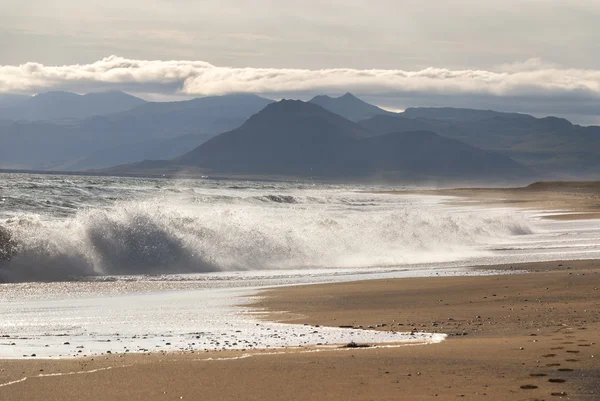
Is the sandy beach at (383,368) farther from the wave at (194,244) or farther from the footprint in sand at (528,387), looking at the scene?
the wave at (194,244)

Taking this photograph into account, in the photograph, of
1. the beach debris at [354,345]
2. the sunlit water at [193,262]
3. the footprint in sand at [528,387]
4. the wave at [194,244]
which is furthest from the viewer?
the wave at [194,244]

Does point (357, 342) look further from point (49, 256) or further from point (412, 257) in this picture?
point (412, 257)

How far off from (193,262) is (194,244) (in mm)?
1492

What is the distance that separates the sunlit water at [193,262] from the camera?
42.0 feet

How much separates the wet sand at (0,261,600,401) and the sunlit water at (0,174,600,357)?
3.52ft

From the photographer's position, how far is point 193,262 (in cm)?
2550

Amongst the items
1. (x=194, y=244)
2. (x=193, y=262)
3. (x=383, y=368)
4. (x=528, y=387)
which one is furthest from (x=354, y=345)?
(x=194, y=244)

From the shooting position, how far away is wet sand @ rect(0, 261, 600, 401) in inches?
341

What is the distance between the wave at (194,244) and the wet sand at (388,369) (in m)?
11.0

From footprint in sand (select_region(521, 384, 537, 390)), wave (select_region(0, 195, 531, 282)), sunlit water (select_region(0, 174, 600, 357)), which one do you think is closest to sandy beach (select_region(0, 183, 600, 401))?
footprint in sand (select_region(521, 384, 537, 390))

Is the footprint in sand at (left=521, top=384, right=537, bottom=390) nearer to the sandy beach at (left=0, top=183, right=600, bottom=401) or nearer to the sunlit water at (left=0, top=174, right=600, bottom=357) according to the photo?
the sandy beach at (left=0, top=183, right=600, bottom=401)

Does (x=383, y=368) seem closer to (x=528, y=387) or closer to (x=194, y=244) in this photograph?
(x=528, y=387)

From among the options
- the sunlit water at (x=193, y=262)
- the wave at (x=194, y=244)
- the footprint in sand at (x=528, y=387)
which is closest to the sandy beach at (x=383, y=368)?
the footprint in sand at (x=528, y=387)

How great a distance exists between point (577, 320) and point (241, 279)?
1129 cm
